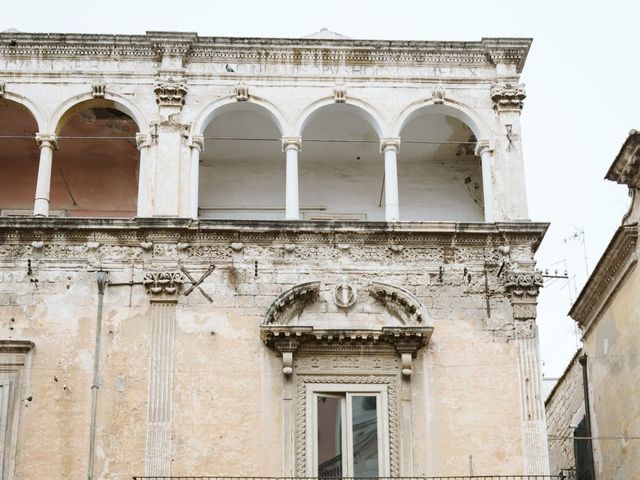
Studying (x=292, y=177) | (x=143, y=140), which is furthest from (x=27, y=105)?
(x=292, y=177)

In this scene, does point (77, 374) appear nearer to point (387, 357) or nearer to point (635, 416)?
point (387, 357)

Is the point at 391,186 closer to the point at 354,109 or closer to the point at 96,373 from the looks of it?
the point at 354,109

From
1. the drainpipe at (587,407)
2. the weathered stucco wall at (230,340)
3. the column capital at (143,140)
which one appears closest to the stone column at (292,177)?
the weathered stucco wall at (230,340)

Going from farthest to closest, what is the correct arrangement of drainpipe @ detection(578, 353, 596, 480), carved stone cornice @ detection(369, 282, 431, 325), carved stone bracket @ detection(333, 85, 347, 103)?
drainpipe @ detection(578, 353, 596, 480)
carved stone bracket @ detection(333, 85, 347, 103)
carved stone cornice @ detection(369, 282, 431, 325)

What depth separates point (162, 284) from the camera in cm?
2098

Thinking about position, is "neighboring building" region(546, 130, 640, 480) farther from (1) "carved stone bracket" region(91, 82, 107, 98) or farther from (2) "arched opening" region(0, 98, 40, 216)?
(2) "arched opening" region(0, 98, 40, 216)

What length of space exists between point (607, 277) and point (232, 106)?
7670 mm

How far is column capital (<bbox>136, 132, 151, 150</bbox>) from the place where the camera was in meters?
22.3

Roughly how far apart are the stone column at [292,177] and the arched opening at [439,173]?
2750mm

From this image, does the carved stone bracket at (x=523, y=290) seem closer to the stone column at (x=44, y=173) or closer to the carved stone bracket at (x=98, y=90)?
the carved stone bracket at (x=98, y=90)

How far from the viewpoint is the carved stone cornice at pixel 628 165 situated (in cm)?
2067

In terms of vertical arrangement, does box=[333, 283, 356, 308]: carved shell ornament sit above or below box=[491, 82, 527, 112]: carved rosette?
below

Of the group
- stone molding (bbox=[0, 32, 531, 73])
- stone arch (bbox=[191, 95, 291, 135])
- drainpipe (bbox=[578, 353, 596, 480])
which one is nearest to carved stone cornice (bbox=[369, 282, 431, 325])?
stone arch (bbox=[191, 95, 291, 135])

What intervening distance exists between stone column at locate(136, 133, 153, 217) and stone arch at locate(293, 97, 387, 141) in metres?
2.71
